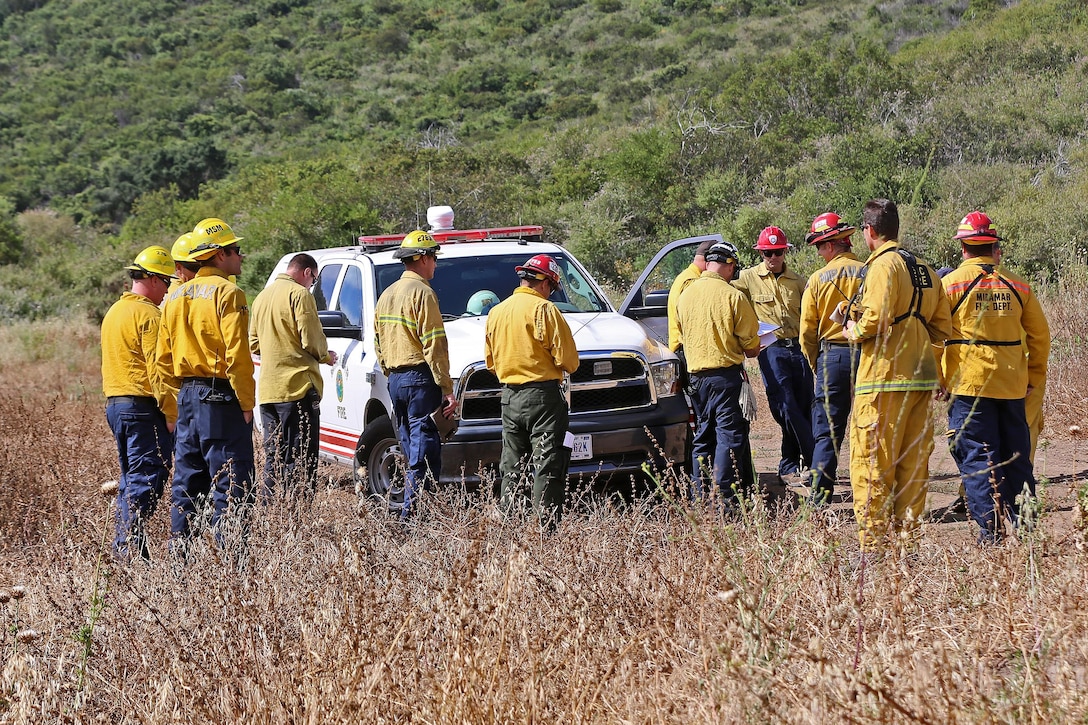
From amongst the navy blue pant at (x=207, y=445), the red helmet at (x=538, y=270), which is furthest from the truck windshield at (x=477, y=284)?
the navy blue pant at (x=207, y=445)

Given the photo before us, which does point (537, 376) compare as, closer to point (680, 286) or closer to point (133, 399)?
point (680, 286)

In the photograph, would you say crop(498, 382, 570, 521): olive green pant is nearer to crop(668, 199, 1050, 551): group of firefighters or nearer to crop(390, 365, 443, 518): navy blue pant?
crop(390, 365, 443, 518): navy blue pant

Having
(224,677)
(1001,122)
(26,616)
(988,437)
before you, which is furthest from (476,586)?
(1001,122)

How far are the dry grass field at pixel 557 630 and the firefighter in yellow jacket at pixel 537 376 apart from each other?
1274mm

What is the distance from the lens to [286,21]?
5806 cm

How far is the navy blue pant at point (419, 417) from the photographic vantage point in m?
6.74

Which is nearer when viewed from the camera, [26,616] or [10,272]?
[26,616]

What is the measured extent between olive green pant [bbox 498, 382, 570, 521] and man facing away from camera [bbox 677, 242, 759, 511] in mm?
1100

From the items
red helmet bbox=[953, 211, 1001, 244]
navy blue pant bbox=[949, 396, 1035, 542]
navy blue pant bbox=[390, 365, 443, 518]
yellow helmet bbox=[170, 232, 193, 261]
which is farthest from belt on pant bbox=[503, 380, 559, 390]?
red helmet bbox=[953, 211, 1001, 244]

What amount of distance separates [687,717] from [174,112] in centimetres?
5020

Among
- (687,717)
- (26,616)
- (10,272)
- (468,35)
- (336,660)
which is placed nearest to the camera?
(687,717)

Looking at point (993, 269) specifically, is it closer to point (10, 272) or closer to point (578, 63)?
point (10, 272)

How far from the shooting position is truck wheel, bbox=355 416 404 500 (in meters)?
7.37

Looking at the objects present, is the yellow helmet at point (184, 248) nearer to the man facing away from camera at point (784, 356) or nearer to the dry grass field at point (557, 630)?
the dry grass field at point (557, 630)
